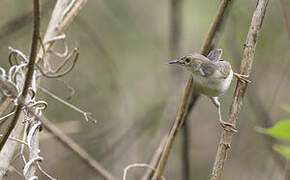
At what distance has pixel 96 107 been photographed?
5.86 meters

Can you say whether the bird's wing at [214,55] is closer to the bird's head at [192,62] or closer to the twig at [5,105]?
the bird's head at [192,62]

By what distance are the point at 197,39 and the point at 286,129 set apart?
14.9 feet

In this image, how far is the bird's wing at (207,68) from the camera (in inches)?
108

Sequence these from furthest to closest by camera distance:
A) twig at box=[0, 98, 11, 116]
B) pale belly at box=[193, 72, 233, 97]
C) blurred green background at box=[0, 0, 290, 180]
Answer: blurred green background at box=[0, 0, 290, 180] → pale belly at box=[193, 72, 233, 97] → twig at box=[0, 98, 11, 116]

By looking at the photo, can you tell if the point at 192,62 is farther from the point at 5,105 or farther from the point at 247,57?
the point at 5,105

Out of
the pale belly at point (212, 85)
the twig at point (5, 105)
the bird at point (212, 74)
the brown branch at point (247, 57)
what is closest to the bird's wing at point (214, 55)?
the bird at point (212, 74)

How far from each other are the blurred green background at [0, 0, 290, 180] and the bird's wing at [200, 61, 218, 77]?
1440mm

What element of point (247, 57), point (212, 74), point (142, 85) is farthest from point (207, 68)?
point (142, 85)

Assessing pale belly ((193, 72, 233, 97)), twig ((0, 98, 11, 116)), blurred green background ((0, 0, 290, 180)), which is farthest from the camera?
blurred green background ((0, 0, 290, 180))

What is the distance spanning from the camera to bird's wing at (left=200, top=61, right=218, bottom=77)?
275cm

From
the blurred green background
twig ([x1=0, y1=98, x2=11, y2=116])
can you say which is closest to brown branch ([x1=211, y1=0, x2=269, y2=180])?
twig ([x1=0, y1=98, x2=11, y2=116])

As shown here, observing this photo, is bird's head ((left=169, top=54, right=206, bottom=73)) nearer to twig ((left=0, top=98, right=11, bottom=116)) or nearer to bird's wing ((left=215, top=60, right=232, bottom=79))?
bird's wing ((left=215, top=60, right=232, bottom=79))

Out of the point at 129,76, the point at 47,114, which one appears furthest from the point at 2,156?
the point at 129,76

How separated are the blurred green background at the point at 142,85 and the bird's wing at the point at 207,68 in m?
1.44
